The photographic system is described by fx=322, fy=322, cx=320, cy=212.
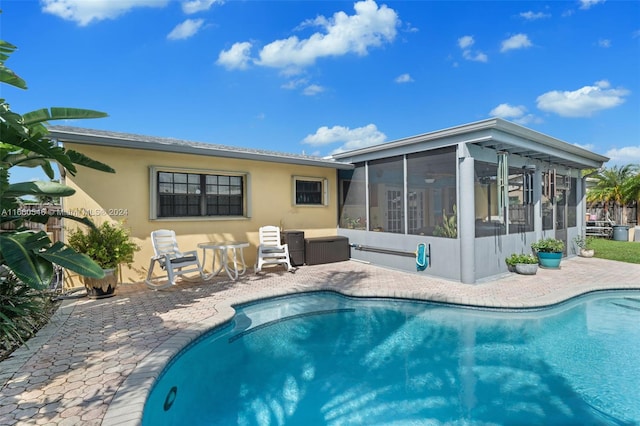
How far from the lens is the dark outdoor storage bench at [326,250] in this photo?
9953 millimetres

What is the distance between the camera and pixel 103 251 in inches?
252

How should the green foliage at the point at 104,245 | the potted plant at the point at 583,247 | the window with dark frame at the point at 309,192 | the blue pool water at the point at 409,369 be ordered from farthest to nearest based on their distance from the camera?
the potted plant at the point at 583,247 < the window with dark frame at the point at 309,192 < the green foliage at the point at 104,245 < the blue pool water at the point at 409,369

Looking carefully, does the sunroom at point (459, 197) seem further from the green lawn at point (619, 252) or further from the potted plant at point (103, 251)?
the potted plant at point (103, 251)

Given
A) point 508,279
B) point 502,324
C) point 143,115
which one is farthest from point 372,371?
point 143,115

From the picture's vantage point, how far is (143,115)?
13562 millimetres

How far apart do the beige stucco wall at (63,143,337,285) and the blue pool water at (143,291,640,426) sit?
329cm

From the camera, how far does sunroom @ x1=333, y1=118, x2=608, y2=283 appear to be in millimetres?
7496

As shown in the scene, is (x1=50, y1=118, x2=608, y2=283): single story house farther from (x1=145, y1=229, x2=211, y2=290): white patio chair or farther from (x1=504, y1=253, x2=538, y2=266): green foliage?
(x1=145, y1=229, x2=211, y2=290): white patio chair

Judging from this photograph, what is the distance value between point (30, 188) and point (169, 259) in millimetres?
3040

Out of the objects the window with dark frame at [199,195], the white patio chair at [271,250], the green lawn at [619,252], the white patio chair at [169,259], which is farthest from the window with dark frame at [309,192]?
the green lawn at [619,252]

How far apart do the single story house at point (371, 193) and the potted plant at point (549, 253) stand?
1.36 feet

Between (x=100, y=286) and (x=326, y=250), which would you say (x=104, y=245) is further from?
(x=326, y=250)

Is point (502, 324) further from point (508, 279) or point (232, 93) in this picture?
point (232, 93)

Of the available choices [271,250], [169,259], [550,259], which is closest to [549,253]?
[550,259]
